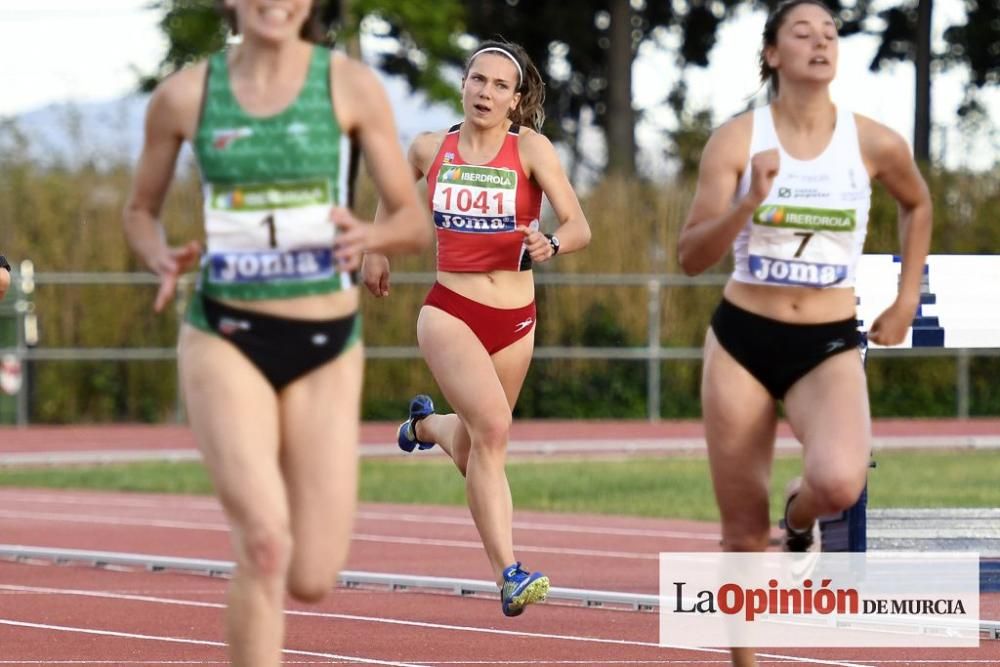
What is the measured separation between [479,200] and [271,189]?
10.6ft

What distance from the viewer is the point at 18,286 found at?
25.0m

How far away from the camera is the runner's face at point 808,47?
6414 millimetres

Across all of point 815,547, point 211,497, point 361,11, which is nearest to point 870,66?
point 361,11

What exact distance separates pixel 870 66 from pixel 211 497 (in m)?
20.7

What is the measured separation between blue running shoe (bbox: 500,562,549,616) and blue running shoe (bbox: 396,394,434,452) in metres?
1.66

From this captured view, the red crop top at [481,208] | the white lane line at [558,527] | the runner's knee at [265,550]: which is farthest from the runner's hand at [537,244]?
the white lane line at [558,527]

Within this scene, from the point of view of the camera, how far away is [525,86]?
9.10 meters

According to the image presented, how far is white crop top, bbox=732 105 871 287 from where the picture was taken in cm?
636

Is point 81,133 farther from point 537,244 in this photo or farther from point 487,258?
point 537,244

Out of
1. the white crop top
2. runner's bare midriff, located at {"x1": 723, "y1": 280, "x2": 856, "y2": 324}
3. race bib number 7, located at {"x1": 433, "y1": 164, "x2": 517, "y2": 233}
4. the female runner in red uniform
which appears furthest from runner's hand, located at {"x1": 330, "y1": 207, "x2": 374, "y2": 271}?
race bib number 7, located at {"x1": 433, "y1": 164, "x2": 517, "y2": 233}

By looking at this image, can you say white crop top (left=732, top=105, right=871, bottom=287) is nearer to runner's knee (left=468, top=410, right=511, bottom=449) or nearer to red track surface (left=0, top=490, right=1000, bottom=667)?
red track surface (left=0, top=490, right=1000, bottom=667)

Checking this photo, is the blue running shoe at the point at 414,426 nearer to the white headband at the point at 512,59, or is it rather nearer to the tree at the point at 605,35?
the white headband at the point at 512,59

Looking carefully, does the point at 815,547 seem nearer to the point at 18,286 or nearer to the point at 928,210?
the point at 928,210

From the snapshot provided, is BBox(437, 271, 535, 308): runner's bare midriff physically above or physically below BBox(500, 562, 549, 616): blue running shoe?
above
